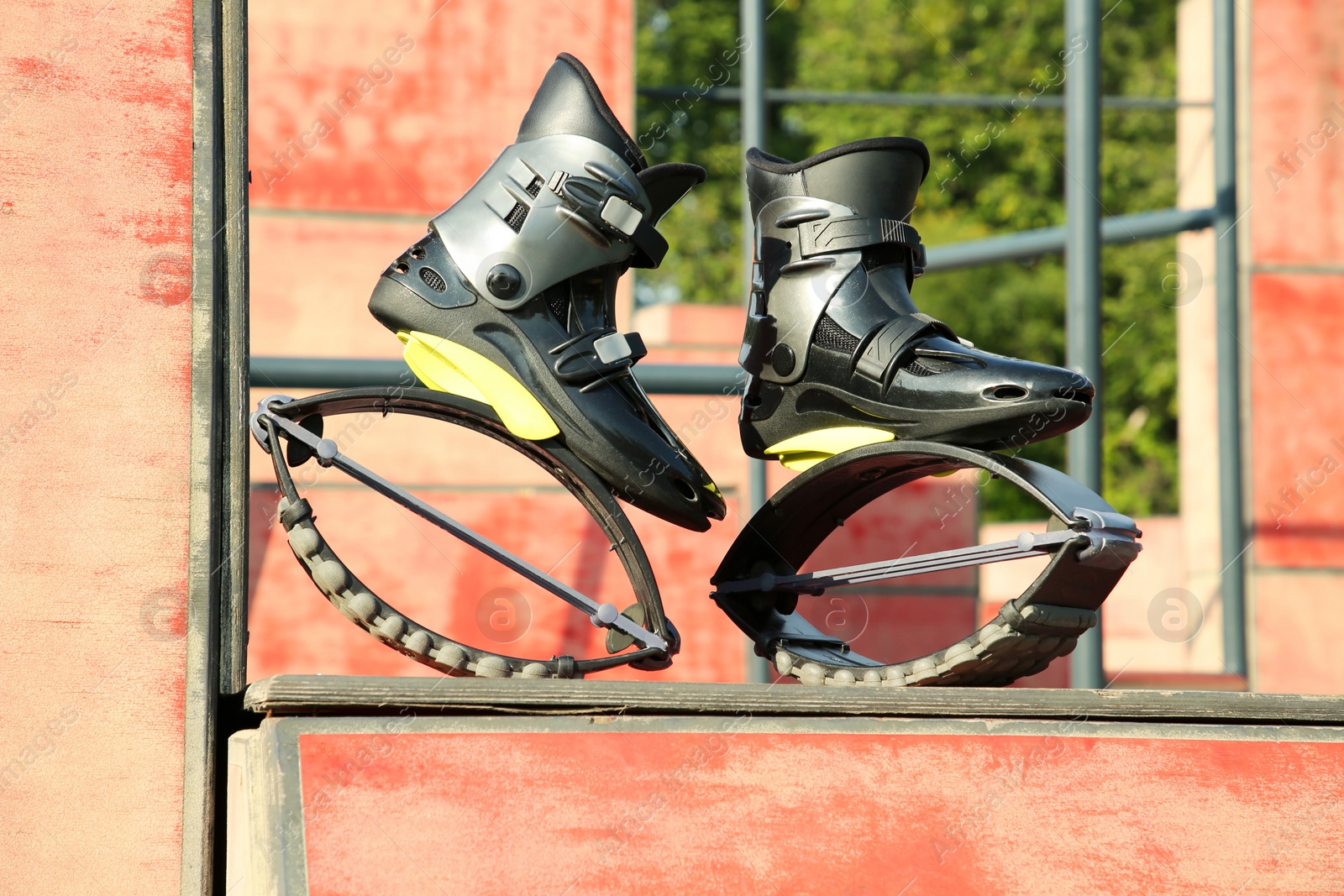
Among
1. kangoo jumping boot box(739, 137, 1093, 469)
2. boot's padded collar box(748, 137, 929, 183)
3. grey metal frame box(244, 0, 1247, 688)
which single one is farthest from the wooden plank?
grey metal frame box(244, 0, 1247, 688)

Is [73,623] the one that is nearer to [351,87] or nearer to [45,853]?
[45,853]

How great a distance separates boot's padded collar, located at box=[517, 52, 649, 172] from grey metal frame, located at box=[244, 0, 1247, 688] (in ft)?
2.71

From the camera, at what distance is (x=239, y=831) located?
1539mm

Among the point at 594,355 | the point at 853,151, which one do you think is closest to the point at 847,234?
the point at 853,151

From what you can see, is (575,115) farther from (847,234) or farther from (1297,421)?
(1297,421)

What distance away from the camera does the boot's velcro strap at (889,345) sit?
1934mm

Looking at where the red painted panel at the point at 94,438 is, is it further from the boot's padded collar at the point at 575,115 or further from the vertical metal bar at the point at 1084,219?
the vertical metal bar at the point at 1084,219

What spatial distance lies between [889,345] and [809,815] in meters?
0.76

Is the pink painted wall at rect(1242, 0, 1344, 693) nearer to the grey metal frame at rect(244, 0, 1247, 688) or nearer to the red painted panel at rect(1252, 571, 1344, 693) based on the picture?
the red painted panel at rect(1252, 571, 1344, 693)

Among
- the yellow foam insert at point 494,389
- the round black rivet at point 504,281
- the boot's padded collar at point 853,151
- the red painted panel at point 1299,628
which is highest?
the boot's padded collar at point 853,151

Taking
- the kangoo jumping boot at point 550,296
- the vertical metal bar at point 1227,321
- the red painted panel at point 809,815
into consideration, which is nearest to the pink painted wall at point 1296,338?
the vertical metal bar at point 1227,321

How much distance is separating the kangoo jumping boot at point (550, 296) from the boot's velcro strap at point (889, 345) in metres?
0.31

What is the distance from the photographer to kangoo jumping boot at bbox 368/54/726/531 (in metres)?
1.90

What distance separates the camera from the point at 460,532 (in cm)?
185
